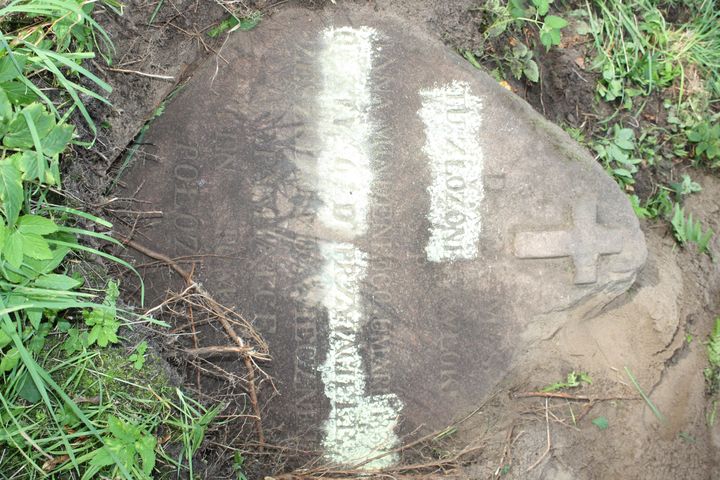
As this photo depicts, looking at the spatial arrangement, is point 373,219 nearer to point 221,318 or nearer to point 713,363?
point 221,318

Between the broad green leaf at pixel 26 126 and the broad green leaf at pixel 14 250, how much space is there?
0.27 metres

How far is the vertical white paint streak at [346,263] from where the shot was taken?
259 cm

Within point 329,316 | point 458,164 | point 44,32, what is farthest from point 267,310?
point 44,32

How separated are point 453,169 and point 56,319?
1.57 m

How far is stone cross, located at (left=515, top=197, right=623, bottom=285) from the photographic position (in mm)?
2676

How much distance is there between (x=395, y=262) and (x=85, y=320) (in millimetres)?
1156

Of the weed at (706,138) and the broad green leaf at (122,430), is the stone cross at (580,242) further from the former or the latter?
the broad green leaf at (122,430)

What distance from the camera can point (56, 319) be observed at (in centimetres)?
207

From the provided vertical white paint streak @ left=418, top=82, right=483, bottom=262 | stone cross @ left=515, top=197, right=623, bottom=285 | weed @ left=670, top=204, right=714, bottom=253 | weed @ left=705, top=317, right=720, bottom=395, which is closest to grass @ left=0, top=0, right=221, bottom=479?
vertical white paint streak @ left=418, top=82, right=483, bottom=262

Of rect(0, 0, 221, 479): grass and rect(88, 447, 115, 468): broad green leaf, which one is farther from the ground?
rect(0, 0, 221, 479): grass

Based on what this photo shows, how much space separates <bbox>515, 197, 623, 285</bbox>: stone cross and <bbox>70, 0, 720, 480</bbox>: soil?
0.33 metres

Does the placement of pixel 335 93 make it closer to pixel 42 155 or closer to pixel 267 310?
pixel 267 310

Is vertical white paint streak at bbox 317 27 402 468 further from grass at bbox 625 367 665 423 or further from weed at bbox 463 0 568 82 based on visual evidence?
grass at bbox 625 367 665 423

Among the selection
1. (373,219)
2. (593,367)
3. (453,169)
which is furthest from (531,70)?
(593,367)
